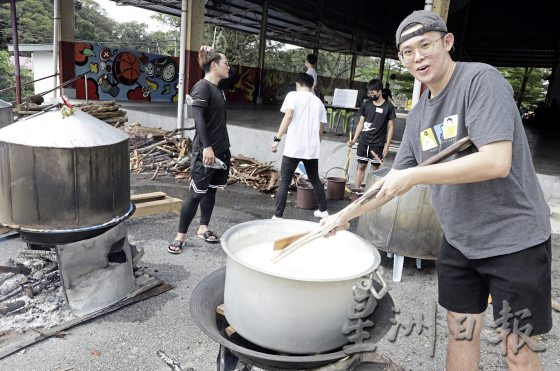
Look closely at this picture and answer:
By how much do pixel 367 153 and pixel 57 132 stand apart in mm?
5239

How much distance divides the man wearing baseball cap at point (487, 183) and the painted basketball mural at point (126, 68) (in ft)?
60.0

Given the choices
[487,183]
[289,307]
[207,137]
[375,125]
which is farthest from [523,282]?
[375,125]

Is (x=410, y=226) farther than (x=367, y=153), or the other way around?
(x=367, y=153)

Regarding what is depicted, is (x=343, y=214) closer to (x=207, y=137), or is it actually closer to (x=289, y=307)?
(x=289, y=307)

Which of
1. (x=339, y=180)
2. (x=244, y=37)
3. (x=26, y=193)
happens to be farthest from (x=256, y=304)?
(x=244, y=37)

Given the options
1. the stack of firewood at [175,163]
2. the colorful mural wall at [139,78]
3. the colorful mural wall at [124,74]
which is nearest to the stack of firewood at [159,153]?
the stack of firewood at [175,163]

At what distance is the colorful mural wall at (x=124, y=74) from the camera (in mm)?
16219

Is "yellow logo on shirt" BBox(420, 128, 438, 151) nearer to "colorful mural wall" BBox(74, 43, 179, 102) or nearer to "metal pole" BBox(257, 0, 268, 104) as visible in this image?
"colorful mural wall" BBox(74, 43, 179, 102)

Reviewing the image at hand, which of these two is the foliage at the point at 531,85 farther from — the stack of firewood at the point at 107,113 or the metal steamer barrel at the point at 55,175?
the metal steamer barrel at the point at 55,175

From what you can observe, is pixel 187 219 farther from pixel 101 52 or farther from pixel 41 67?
pixel 41 67

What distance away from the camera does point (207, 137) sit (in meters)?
4.10

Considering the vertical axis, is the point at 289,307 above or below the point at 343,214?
below

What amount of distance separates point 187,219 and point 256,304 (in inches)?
114

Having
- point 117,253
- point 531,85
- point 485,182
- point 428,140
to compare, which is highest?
point 531,85
